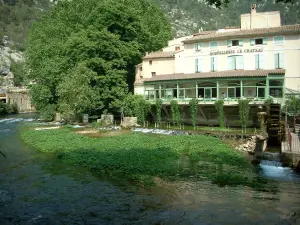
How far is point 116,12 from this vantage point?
48.5 meters

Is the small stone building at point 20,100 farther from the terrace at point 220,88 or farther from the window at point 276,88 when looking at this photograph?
the window at point 276,88

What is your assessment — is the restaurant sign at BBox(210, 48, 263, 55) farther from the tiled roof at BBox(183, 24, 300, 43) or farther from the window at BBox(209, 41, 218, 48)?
the tiled roof at BBox(183, 24, 300, 43)

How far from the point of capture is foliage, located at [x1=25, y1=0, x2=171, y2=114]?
46.5 meters

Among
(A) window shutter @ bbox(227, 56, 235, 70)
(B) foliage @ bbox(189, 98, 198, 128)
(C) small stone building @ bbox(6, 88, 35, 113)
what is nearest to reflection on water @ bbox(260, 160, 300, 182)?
(B) foliage @ bbox(189, 98, 198, 128)

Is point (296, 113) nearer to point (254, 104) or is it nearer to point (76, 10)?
point (254, 104)

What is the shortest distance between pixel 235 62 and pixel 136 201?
30.9 m

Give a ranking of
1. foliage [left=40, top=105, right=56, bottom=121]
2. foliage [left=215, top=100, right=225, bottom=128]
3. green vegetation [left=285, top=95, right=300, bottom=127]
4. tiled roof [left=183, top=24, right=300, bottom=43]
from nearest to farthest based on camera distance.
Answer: green vegetation [left=285, top=95, right=300, bottom=127], foliage [left=215, top=100, right=225, bottom=128], tiled roof [left=183, top=24, right=300, bottom=43], foliage [left=40, top=105, right=56, bottom=121]

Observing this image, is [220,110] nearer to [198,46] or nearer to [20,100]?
[198,46]

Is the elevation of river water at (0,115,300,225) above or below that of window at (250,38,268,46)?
below

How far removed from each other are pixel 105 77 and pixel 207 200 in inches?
1335

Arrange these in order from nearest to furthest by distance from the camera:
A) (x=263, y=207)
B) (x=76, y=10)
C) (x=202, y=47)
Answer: (x=263, y=207) → (x=202, y=47) → (x=76, y=10)

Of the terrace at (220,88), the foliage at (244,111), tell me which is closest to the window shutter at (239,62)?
the terrace at (220,88)

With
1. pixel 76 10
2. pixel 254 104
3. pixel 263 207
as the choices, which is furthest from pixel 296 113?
pixel 76 10

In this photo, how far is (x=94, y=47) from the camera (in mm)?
46844
